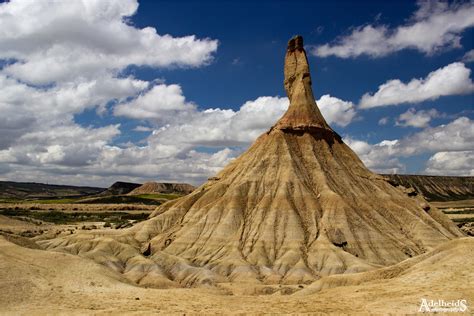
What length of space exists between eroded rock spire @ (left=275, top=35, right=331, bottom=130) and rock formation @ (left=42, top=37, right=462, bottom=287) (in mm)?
252

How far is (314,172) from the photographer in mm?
83000

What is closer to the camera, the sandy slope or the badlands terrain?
the sandy slope

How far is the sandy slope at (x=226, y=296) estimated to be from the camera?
3269 centimetres

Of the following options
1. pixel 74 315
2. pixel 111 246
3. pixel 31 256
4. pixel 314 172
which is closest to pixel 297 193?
pixel 314 172

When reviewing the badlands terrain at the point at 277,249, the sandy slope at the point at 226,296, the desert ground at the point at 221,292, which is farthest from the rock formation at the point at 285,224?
the sandy slope at the point at 226,296

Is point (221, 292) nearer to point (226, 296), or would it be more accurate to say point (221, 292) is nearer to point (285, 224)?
point (226, 296)

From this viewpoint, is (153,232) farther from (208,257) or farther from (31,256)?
(31,256)

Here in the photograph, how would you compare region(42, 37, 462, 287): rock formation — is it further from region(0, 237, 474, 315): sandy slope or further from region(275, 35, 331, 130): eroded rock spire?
region(0, 237, 474, 315): sandy slope

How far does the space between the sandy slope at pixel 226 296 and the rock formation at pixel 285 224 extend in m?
14.9

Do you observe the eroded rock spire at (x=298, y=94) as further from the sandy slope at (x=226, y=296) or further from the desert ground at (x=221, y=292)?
the sandy slope at (x=226, y=296)

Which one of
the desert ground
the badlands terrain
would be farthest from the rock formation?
the desert ground

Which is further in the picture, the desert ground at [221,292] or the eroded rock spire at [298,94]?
the eroded rock spire at [298,94]

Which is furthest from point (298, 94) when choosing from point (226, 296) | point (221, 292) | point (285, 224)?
point (226, 296)

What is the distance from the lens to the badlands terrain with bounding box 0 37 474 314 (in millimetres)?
37125
